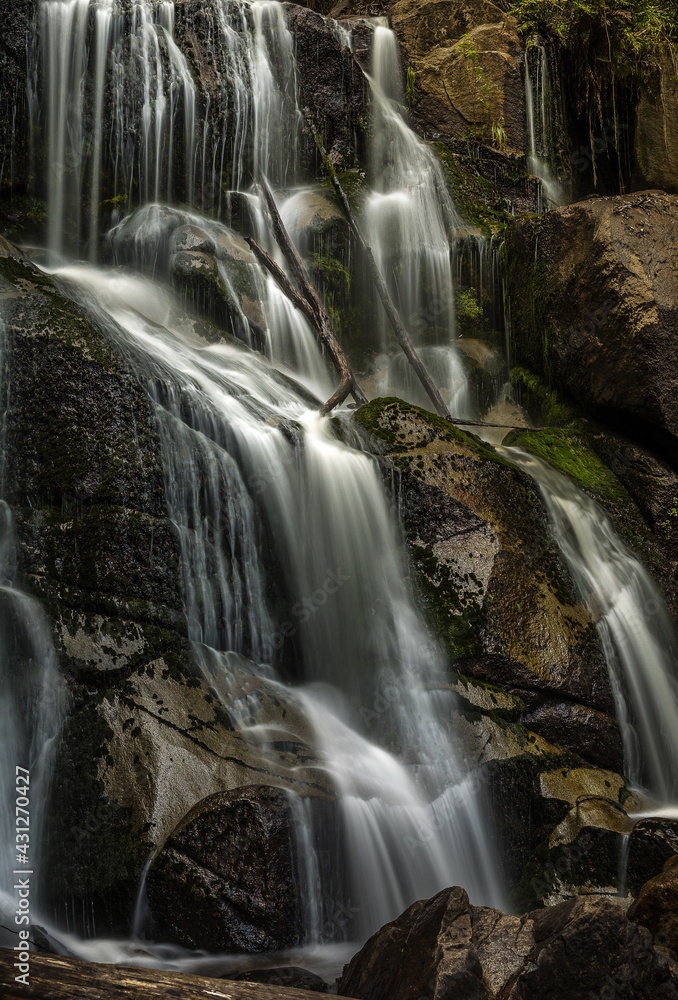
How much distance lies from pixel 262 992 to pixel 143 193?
30.6 ft

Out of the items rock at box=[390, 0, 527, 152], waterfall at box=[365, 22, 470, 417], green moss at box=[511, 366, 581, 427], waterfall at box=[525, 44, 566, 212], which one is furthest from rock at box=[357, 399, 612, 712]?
rock at box=[390, 0, 527, 152]

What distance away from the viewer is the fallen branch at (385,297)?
9.10 metres

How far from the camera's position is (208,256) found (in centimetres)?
862

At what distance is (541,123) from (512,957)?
42.6 feet

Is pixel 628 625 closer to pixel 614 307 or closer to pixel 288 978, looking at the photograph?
pixel 614 307

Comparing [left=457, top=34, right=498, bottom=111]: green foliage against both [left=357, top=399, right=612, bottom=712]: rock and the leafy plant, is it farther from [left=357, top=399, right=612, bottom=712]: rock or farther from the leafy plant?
[left=357, top=399, right=612, bottom=712]: rock

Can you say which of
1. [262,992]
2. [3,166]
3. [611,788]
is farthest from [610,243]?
[262,992]

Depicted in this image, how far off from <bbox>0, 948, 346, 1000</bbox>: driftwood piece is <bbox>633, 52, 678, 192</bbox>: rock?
40.6 feet

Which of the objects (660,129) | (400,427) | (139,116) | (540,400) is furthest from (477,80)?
(400,427)

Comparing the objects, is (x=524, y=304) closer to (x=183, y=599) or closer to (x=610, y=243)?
(x=610, y=243)

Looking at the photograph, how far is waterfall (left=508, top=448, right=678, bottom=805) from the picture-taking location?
5.70 meters

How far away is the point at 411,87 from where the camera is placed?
1262 centimetres

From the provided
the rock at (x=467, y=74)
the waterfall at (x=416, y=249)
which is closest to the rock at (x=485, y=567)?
the waterfall at (x=416, y=249)

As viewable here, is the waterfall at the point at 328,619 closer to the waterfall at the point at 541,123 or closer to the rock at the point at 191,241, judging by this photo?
the rock at the point at 191,241
